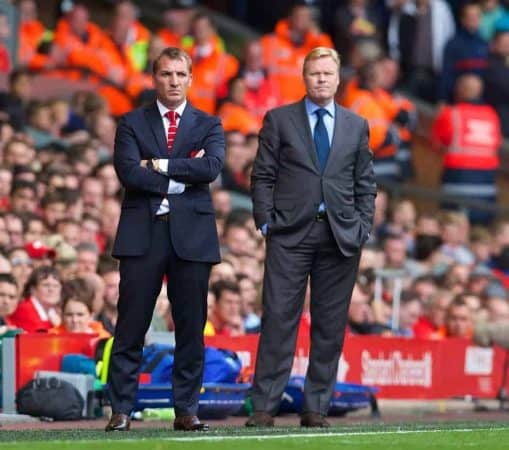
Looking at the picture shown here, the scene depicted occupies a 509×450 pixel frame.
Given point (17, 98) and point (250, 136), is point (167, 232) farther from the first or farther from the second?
point (250, 136)

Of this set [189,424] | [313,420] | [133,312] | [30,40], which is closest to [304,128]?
[133,312]

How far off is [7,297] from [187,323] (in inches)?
129

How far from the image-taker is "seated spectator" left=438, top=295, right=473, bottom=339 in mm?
17922

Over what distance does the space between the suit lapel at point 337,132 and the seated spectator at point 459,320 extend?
6149 millimetres

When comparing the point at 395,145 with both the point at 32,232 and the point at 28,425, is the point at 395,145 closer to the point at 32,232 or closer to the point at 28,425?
the point at 32,232

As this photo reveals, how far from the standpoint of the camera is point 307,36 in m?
23.0

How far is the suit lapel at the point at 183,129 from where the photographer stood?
11.4 m

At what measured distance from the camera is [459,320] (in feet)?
59.0

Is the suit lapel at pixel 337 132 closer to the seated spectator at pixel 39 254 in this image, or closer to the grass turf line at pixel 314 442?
the grass turf line at pixel 314 442

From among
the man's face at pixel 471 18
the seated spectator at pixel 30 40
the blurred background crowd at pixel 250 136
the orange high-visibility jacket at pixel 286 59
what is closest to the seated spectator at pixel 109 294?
the blurred background crowd at pixel 250 136

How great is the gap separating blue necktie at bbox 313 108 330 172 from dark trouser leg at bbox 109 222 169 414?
3.97 ft

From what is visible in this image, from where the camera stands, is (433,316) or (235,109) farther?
(235,109)

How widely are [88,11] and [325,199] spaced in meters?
11.8

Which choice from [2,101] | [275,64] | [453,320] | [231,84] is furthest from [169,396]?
[275,64]
